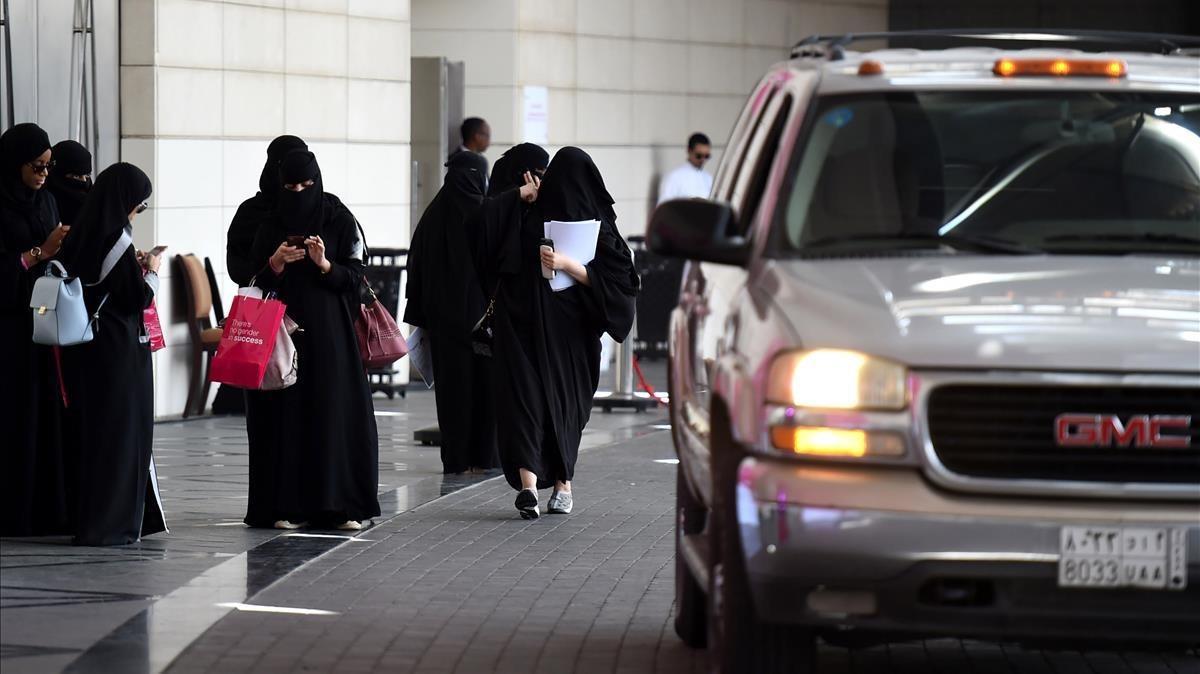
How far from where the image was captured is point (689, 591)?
7.34 meters

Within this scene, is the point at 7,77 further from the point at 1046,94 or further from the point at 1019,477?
the point at 1019,477

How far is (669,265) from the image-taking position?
21500 mm

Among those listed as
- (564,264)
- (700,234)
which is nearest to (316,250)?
(564,264)

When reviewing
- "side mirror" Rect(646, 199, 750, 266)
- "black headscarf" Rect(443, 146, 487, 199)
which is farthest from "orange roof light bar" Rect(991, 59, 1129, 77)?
"black headscarf" Rect(443, 146, 487, 199)

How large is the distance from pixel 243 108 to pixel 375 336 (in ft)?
23.0

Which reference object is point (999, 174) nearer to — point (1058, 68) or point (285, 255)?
point (1058, 68)

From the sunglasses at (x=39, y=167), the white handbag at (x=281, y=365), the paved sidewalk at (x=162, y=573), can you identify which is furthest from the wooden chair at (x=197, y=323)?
the sunglasses at (x=39, y=167)

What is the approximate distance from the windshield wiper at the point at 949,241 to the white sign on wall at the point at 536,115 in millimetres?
16575

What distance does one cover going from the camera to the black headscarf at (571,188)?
36.3 feet

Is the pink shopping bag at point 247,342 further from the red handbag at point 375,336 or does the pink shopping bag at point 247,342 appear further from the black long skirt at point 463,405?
the black long skirt at point 463,405

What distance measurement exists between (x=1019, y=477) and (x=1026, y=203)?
3.84ft

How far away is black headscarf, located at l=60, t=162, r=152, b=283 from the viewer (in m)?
9.47

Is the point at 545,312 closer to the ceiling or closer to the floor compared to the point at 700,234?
closer to the floor

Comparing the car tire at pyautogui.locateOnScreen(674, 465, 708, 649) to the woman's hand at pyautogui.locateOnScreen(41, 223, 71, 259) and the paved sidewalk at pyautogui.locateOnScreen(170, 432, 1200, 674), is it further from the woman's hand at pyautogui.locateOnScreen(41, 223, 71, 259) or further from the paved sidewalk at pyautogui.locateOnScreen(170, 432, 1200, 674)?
the woman's hand at pyautogui.locateOnScreen(41, 223, 71, 259)
